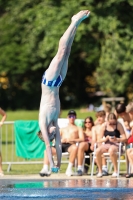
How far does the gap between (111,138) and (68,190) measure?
161 inches

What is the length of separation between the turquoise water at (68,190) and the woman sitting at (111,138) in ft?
6.24

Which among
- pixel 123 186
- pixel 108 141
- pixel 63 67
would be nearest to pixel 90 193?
pixel 123 186

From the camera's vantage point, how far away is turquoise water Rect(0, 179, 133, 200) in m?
10.6

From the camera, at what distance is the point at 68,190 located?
1151 centimetres

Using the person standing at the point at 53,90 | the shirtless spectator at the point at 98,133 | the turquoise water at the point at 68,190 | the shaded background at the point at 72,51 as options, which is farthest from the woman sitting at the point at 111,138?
the shaded background at the point at 72,51

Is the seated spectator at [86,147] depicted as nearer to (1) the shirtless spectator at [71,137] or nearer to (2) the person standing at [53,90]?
(1) the shirtless spectator at [71,137]

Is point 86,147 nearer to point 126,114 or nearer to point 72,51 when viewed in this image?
point 126,114

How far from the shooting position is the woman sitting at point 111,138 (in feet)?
50.2

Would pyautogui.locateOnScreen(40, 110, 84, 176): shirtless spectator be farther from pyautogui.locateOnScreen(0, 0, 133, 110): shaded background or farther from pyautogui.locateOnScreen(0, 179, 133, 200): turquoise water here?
pyautogui.locateOnScreen(0, 0, 133, 110): shaded background

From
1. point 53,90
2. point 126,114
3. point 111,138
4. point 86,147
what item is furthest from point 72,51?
point 53,90

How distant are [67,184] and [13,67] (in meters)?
31.3

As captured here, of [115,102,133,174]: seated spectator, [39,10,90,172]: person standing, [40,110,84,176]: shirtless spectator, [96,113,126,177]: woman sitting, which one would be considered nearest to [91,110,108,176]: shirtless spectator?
[96,113,126,177]: woman sitting

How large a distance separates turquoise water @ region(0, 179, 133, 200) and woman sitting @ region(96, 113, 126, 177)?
190 cm

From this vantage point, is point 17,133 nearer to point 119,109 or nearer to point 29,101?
point 119,109
